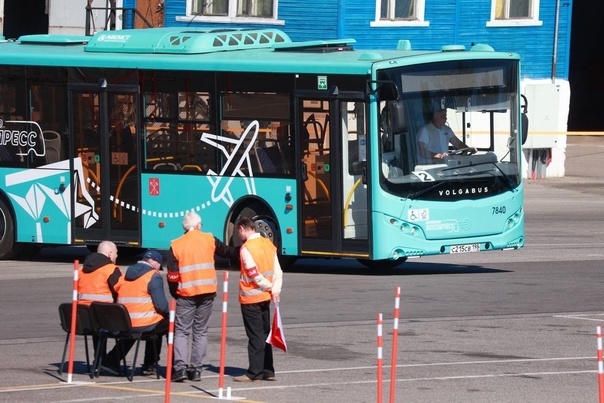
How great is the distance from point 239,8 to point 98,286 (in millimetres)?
24683

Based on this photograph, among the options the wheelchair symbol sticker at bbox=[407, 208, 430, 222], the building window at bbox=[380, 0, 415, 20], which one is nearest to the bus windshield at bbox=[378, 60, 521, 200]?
the wheelchair symbol sticker at bbox=[407, 208, 430, 222]

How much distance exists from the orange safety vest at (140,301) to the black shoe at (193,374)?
0.53 metres

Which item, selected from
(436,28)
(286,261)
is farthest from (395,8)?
(286,261)

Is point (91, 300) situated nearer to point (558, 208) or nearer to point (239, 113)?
point (239, 113)

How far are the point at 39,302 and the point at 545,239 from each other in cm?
1068

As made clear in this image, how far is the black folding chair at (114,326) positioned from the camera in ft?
43.0

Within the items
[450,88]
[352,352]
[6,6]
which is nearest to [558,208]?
[450,88]

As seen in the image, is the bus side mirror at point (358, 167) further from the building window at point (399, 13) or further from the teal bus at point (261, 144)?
the building window at point (399, 13)

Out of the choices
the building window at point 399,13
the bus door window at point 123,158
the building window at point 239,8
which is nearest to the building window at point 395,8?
the building window at point 399,13

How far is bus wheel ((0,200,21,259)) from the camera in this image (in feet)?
77.0

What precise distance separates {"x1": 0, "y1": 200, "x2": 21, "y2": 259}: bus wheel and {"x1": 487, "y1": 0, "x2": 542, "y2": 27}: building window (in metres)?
18.3

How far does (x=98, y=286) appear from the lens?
13.7 metres

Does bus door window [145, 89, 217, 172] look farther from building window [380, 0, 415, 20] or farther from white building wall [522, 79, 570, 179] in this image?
white building wall [522, 79, 570, 179]

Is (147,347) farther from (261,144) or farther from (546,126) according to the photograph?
(546,126)
